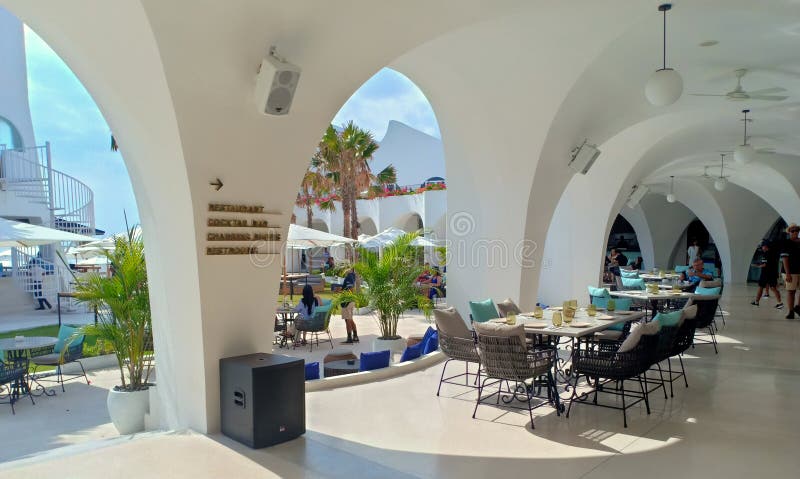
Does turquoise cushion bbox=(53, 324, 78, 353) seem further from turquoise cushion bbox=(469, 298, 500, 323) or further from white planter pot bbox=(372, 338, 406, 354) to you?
turquoise cushion bbox=(469, 298, 500, 323)

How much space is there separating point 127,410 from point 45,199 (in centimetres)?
1455

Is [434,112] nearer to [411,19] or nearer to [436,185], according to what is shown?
[411,19]

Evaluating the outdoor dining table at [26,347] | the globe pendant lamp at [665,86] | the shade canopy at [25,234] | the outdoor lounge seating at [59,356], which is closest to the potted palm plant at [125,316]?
the outdoor dining table at [26,347]

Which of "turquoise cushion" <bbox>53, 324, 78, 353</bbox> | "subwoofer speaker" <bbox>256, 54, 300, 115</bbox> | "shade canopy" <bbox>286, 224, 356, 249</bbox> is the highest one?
"subwoofer speaker" <bbox>256, 54, 300, 115</bbox>

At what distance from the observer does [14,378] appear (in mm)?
6953

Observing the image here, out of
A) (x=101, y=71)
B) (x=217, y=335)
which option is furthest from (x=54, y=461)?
(x=101, y=71)

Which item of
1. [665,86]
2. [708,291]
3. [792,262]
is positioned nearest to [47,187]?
[665,86]

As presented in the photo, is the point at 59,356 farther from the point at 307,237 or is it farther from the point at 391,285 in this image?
the point at 307,237

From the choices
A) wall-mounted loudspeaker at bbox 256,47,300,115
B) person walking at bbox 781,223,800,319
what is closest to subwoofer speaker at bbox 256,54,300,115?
wall-mounted loudspeaker at bbox 256,47,300,115

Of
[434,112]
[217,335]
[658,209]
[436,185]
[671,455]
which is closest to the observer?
[671,455]

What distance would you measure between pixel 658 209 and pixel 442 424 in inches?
1046

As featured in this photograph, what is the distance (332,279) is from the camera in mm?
22891

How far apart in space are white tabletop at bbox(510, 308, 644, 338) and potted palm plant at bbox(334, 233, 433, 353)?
2323 mm

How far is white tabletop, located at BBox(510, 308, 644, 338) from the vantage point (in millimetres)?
5512
